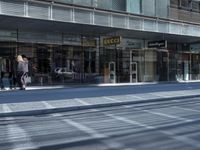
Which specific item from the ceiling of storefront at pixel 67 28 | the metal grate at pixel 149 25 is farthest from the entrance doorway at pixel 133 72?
the metal grate at pixel 149 25

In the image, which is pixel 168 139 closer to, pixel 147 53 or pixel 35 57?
pixel 35 57

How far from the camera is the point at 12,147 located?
25.3 ft

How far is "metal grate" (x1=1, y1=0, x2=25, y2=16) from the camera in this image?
24.6 metres

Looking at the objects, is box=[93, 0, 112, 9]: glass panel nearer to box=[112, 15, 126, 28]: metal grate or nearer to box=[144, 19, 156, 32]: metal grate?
box=[112, 15, 126, 28]: metal grate

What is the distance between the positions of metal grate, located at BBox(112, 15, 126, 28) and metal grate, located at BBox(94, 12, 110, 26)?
0.65m

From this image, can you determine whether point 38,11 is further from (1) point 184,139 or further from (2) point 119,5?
(1) point 184,139

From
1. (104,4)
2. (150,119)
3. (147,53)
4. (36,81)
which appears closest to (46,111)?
(150,119)

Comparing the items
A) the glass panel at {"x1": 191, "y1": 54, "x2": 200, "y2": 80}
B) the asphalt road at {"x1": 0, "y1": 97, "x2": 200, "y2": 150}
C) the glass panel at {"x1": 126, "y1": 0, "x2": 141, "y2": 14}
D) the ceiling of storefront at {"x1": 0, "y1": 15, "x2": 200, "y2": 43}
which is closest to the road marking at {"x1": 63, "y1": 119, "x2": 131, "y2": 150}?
the asphalt road at {"x1": 0, "y1": 97, "x2": 200, "y2": 150}

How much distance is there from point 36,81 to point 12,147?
72.3ft

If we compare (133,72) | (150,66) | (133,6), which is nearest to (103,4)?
(133,6)

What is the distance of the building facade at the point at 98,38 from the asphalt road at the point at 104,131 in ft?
46.8

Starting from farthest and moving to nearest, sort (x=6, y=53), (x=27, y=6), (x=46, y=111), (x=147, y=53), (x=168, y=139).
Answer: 1. (x=147, y=53)
2. (x=6, y=53)
3. (x=27, y=6)
4. (x=46, y=111)
5. (x=168, y=139)

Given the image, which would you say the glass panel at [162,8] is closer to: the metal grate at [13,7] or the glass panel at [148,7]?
the glass panel at [148,7]

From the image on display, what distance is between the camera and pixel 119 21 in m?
31.3
